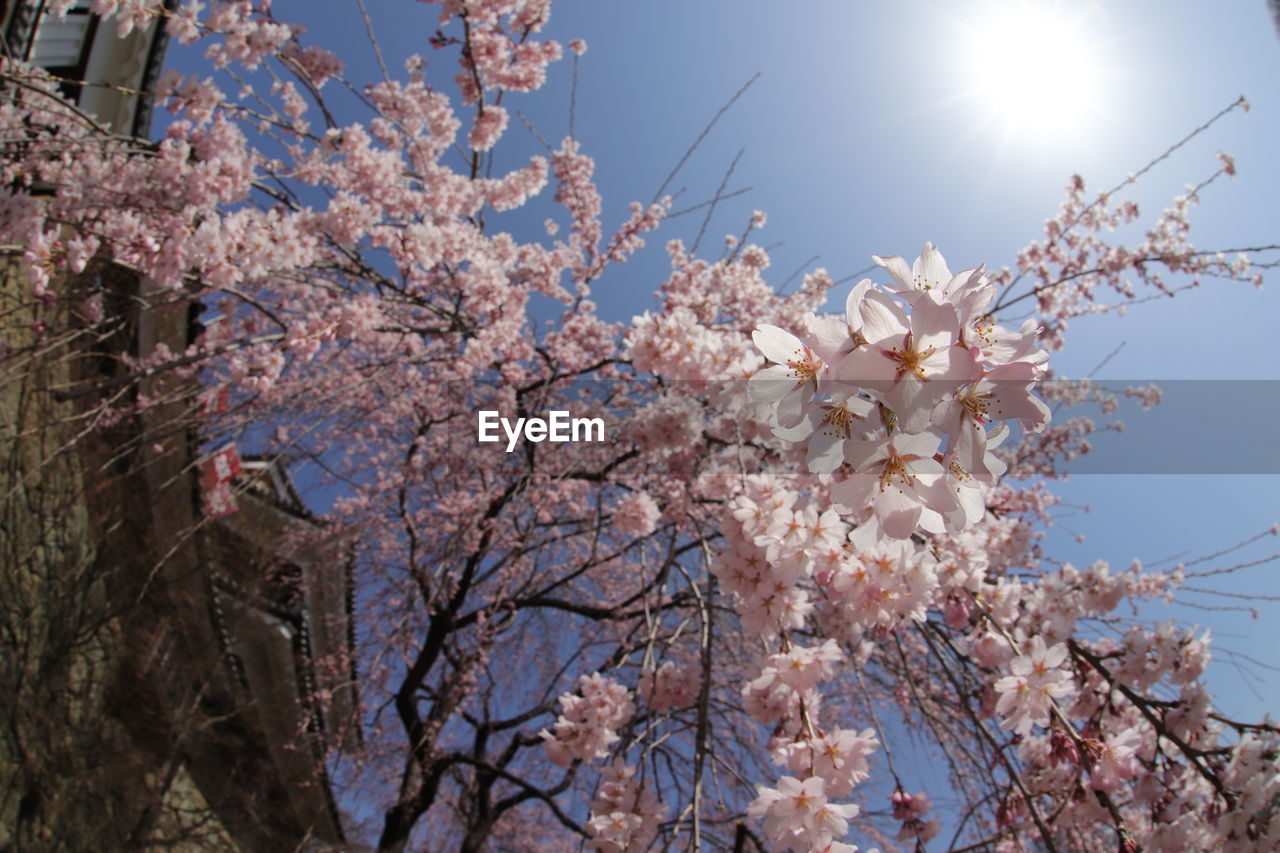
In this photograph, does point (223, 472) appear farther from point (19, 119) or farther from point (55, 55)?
point (55, 55)

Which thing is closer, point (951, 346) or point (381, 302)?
point (951, 346)

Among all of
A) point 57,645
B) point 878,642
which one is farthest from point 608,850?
point 57,645

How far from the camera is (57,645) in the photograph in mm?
5848

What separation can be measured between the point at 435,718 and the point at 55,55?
304 inches

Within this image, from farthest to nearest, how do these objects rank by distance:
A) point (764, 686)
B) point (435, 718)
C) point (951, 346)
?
point (435, 718) < point (764, 686) < point (951, 346)

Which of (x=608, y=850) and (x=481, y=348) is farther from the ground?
(x=481, y=348)

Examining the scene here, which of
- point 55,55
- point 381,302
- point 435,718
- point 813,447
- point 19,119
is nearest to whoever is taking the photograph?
point 813,447

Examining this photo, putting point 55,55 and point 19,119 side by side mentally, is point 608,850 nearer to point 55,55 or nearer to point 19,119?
point 19,119

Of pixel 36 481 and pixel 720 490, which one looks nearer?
pixel 720 490

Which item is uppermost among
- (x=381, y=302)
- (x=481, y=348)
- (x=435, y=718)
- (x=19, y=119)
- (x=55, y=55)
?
(x=55, y=55)

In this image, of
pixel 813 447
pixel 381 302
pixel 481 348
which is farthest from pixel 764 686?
pixel 381 302

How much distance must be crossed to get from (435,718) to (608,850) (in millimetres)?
4585

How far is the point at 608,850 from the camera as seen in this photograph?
1.90 m

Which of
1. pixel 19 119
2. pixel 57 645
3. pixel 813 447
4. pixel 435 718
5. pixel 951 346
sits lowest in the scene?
pixel 435 718
